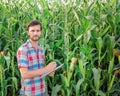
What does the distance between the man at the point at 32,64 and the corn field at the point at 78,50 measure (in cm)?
38

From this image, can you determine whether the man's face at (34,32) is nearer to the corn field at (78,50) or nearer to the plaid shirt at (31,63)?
the plaid shirt at (31,63)

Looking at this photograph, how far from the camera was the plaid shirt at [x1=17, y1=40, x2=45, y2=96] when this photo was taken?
3008mm

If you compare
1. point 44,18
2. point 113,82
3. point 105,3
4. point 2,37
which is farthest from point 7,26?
point 113,82

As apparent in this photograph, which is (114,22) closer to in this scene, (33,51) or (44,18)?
(44,18)

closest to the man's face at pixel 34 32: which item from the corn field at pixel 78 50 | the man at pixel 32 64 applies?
the man at pixel 32 64

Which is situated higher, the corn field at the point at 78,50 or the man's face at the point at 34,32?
the man's face at the point at 34,32

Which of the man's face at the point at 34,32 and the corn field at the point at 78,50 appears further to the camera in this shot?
the corn field at the point at 78,50

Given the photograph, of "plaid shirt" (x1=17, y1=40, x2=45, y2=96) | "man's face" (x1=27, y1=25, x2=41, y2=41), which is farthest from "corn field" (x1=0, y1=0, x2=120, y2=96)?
"man's face" (x1=27, y1=25, x2=41, y2=41)

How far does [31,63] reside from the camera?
10.1ft

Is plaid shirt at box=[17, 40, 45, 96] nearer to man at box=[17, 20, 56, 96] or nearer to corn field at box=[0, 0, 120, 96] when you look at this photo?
man at box=[17, 20, 56, 96]

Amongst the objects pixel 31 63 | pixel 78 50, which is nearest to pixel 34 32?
pixel 31 63

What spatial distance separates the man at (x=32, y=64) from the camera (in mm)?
2957

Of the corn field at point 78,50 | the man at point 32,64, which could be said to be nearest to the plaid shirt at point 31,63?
the man at point 32,64

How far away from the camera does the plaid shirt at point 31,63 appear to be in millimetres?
3008
